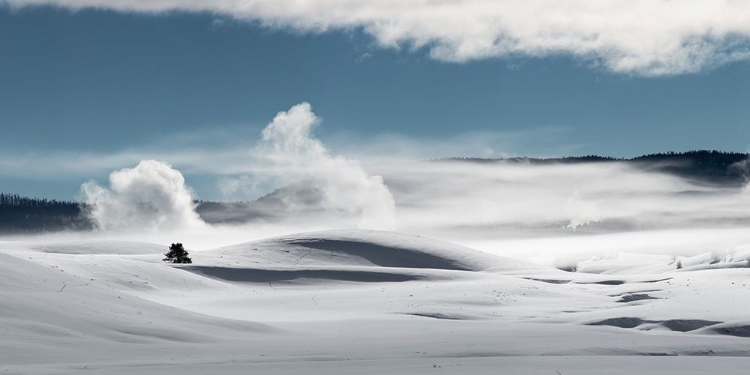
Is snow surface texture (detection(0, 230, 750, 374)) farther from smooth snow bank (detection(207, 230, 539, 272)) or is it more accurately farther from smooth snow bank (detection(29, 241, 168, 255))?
smooth snow bank (detection(29, 241, 168, 255))

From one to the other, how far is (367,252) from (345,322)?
203 ft

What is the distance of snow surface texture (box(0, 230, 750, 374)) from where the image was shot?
2947 centimetres

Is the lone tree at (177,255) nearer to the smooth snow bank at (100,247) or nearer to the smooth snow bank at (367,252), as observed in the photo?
the smooth snow bank at (367,252)

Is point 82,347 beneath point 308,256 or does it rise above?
beneath

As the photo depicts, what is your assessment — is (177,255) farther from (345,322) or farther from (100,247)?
(345,322)

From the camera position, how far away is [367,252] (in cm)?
10838

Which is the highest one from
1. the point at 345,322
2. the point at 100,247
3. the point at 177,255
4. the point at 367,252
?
the point at 100,247

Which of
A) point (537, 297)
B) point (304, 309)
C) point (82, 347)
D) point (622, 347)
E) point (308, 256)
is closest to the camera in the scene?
point (82, 347)

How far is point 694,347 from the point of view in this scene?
119ft

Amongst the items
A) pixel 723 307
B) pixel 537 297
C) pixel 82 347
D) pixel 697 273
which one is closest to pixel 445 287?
pixel 537 297

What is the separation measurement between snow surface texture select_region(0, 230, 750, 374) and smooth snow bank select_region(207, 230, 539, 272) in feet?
57.3

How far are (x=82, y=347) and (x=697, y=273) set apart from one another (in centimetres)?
6946

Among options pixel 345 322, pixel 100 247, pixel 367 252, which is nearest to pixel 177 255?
pixel 367 252

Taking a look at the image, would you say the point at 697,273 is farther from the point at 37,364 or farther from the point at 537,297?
the point at 37,364
